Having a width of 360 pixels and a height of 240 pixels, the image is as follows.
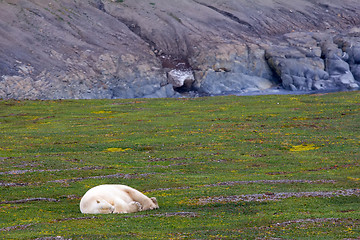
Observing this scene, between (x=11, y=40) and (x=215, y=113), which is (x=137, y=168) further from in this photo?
(x=11, y=40)

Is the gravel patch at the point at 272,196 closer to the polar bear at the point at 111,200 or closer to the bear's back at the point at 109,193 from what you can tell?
the polar bear at the point at 111,200

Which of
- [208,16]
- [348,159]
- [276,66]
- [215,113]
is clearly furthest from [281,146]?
[208,16]

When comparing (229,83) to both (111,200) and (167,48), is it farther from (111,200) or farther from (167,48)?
(111,200)

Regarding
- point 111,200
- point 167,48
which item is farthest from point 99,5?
point 111,200

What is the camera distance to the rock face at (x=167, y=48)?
119375 millimetres

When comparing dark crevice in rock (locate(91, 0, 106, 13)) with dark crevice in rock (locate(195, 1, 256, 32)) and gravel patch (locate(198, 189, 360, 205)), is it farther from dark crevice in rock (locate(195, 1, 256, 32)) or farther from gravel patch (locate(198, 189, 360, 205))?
gravel patch (locate(198, 189, 360, 205))

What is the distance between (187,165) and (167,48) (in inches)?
4030

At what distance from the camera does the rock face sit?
11938cm

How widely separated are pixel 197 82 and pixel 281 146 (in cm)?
8311

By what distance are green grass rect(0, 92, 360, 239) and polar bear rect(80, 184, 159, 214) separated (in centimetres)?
55

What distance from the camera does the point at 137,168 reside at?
3878 cm

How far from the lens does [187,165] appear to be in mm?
40188

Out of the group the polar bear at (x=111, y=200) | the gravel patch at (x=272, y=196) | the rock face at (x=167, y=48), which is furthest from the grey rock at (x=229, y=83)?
the polar bear at (x=111, y=200)

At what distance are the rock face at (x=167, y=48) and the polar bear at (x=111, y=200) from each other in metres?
91.5
